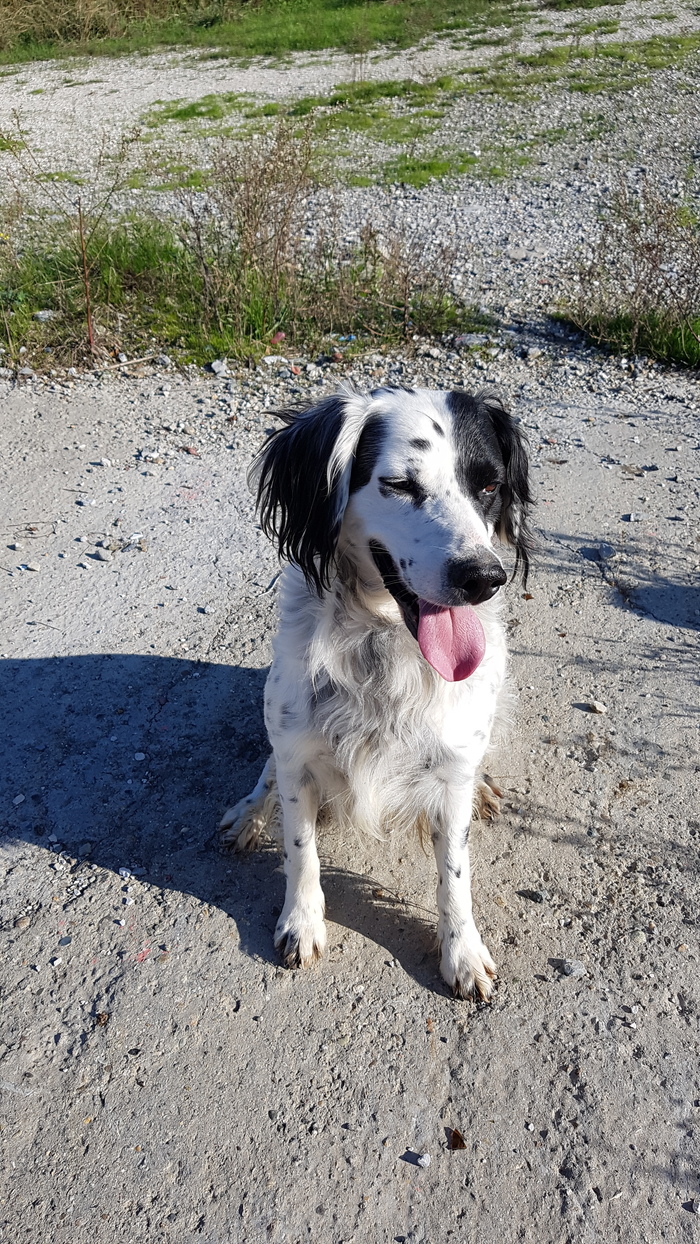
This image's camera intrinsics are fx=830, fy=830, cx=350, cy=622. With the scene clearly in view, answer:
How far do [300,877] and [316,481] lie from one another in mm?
1196

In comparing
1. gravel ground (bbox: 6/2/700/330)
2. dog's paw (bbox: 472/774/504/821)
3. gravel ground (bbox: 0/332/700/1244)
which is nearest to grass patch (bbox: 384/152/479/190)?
gravel ground (bbox: 6/2/700/330)

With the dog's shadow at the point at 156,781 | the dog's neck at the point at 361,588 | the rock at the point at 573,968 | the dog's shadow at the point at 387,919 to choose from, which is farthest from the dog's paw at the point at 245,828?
the rock at the point at 573,968

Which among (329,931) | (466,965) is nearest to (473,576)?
(466,965)

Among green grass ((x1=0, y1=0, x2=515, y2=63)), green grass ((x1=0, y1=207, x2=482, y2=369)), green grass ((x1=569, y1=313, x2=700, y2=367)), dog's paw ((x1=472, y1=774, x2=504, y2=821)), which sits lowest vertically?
dog's paw ((x1=472, y1=774, x2=504, y2=821))

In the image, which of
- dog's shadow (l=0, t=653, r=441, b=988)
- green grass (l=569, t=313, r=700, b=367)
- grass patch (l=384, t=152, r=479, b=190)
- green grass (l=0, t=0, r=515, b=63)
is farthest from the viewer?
green grass (l=0, t=0, r=515, b=63)

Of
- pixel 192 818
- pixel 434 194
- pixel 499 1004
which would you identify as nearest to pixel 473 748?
pixel 499 1004

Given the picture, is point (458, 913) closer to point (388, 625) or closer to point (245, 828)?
point (245, 828)

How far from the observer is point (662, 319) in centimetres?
580

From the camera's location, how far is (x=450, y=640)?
7.18 ft

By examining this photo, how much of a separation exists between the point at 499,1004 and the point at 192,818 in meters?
1.19

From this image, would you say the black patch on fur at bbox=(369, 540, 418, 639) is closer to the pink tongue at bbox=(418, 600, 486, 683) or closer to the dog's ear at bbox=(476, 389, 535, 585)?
the pink tongue at bbox=(418, 600, 486, 683)

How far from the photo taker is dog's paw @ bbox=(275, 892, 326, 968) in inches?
97.7

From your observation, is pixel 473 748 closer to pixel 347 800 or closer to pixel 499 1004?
pixel 347 800

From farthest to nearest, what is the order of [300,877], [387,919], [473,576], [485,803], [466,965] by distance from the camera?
1. [485,803]
2. [387,919]
3. [300,877]
4. [466,965]
5. [473,576]
